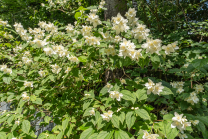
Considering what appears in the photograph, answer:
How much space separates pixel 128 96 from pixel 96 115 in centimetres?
36

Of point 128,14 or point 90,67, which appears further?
point 90,67

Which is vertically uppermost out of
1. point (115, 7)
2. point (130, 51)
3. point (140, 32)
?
point (115, 7)

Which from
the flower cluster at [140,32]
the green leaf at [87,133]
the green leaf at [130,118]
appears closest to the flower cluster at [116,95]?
the green leaf at [130,118]

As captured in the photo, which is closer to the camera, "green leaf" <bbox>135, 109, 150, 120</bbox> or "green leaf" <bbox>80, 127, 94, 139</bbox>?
"green leaf" <bbox>135, 109, 150, 120</bbox>

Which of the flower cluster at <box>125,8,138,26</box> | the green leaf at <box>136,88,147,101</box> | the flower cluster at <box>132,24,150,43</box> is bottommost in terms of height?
the green leaf at <box>136,88,147,101</box>

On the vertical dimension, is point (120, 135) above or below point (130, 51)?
below

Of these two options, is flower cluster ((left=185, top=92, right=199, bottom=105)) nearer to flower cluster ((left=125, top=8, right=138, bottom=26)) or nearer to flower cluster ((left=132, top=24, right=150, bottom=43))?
flower cluster ((left=132, top=24, right=150, bottom=43))

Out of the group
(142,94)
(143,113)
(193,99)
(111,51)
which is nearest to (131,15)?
(111,51)

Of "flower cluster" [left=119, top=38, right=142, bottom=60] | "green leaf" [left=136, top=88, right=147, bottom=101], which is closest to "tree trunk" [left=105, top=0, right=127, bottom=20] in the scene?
"flower cluster" [left=119, top=38, right=142, bottom=60]

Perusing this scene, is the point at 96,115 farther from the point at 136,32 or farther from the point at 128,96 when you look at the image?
the point at 136,32

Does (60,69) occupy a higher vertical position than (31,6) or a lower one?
lower

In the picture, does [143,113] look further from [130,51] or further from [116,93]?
[130,51]

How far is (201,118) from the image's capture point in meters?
1.12

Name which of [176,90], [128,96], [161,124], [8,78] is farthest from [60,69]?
[176,90]
